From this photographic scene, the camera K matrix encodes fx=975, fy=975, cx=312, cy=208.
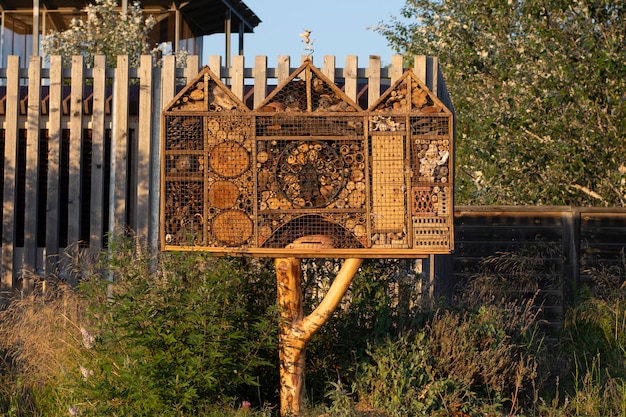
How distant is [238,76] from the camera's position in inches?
336

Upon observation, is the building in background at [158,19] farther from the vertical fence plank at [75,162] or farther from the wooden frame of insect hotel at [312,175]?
the wooden frame of insect hotel at [312,175]

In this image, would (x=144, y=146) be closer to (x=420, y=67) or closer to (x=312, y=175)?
(x=420, y=67)

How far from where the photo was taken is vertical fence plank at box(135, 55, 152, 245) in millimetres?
8539

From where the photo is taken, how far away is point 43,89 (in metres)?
9.54

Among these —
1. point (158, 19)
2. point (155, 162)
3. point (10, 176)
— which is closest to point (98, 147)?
point (155, 162)

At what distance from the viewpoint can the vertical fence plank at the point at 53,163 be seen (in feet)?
28.8

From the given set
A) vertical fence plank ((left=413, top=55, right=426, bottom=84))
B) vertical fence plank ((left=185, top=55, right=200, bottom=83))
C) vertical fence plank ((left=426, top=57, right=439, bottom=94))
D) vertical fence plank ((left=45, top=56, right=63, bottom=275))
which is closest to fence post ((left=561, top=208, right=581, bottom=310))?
vertical fence plank ((left=426, top=57, right=439, bottom=94))

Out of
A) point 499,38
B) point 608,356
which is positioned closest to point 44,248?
point 608,356

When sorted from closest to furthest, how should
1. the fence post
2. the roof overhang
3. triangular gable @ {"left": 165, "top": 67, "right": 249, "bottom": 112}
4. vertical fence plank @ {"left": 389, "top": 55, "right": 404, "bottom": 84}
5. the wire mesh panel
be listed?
the wire mesh panel < triangular gable @ {"left": 165, "top": 67, "right": 249, "bottom": 112} < vertical fence plank @ {"left": 389, "top": 55, "right": 404, "bottom": 84} < the fence post < the roof overhang

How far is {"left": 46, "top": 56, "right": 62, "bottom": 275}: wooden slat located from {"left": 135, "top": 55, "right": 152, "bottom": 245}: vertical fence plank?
0.77 m

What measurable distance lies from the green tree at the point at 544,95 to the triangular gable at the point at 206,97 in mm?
6237

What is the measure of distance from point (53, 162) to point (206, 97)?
10.7 feet

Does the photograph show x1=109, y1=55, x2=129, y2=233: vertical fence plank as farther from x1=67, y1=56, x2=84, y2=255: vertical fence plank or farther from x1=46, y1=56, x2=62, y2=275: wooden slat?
x1=46, y1=56, x2=62, y2=275: wooden slat

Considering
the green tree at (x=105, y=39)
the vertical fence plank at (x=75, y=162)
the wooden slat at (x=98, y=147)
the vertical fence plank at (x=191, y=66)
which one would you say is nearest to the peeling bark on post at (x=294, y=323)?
the vertical fence plank at (x=191, y=66)
